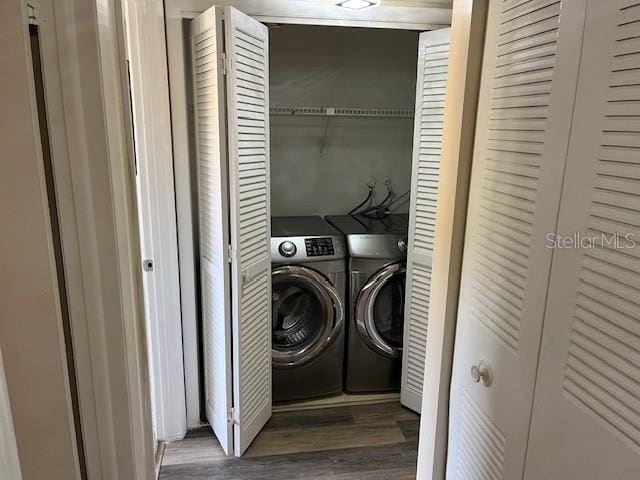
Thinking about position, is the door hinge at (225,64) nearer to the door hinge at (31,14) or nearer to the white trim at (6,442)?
the door hinge at (31,14)

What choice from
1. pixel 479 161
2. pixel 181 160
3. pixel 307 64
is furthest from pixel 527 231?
pixel 307 64

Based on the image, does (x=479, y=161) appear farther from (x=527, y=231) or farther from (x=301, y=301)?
(x=301, y=301)

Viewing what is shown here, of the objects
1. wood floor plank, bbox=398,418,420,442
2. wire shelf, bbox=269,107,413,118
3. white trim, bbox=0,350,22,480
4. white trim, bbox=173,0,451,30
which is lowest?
wood floor plank, bbox=398,418,420,442

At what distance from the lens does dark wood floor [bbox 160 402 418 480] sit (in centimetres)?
211

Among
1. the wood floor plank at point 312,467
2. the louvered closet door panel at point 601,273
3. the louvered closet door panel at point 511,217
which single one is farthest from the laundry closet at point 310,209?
the louvered closet door panel at point 601,273

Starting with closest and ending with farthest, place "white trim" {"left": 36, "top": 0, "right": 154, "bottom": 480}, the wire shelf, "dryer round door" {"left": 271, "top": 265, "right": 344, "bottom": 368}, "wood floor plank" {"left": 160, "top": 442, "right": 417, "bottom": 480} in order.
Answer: "white trim" {"left": 36, "top": 0, "right": 154, "bottom": 480} < "wood floor plank" {"left": 160, "top": 442, "right": 417, "bottom": 480} < "dryer round door" {"left": 271, "top": 265, "right": 344, "bottom": 368} < the wire shelf

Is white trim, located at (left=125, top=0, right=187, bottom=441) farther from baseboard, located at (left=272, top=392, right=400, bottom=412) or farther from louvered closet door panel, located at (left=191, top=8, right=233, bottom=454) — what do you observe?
baseboard, located at (left=272, top=392, right=400, bottom=412)

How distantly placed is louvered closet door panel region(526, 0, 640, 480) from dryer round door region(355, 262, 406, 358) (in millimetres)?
1615

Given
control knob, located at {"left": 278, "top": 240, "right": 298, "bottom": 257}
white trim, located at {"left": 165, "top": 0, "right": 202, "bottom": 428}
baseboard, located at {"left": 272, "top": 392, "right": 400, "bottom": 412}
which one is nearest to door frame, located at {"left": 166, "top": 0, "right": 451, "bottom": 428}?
white trim, located at {"left": 165, "top": 0, "right": 202, "bottom": 428}

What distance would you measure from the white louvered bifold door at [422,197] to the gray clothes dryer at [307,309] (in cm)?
37

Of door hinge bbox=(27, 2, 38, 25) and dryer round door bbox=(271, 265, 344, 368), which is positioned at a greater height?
door hinge bbox=(27, 2, 38, 25)

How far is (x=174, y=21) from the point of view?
1.93 meters

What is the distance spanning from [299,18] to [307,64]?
2.67ft

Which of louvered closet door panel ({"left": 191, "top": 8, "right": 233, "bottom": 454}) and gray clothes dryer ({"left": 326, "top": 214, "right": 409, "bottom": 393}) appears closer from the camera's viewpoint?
louvered closet door panel ({"left": 191, "top": 8, "right": 233, "bottom": 454})
